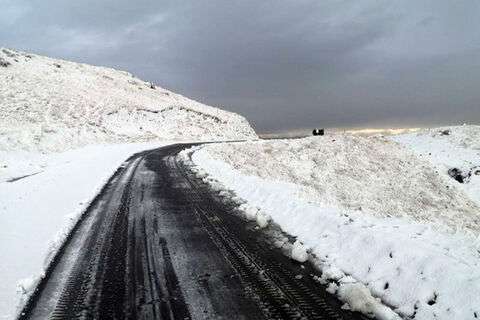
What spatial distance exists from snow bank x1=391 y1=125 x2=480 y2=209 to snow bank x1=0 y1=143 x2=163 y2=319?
2397 cm

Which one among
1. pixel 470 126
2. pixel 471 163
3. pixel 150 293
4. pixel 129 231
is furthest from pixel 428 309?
pixel 470 126

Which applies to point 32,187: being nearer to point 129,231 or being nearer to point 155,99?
point 129,231

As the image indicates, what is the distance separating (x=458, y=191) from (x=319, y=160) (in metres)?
9.25

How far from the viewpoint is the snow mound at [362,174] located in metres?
24.1

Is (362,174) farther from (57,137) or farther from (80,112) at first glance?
(80,112)

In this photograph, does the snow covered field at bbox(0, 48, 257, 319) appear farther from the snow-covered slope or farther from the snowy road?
the snowy road

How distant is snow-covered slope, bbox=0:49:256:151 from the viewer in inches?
1451

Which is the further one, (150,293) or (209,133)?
(209,133)

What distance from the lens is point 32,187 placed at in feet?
48.8

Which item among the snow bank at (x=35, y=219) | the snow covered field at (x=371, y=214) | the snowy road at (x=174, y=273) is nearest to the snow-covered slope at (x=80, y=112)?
the snow bank at (x=35, y=219)

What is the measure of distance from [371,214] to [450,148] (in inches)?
936

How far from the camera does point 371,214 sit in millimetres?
18172

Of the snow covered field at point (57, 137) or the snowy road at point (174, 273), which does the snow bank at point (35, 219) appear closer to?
the snow covered field at point (57, 137)

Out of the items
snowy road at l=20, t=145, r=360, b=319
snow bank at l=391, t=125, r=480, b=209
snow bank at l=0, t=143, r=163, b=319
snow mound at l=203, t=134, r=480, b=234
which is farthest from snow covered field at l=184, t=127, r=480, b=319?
snow bank at l=0, t=143, r=163, b=319
